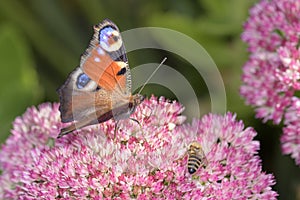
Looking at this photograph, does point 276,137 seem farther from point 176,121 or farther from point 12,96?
point 12,96

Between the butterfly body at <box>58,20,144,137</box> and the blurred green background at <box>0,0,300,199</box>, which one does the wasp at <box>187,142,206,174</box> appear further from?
the blurred green background at <box>0,0,300,199</box>

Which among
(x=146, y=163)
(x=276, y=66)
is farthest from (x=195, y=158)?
(x=276, y=66)

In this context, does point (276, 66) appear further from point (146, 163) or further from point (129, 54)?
point (129, 54)

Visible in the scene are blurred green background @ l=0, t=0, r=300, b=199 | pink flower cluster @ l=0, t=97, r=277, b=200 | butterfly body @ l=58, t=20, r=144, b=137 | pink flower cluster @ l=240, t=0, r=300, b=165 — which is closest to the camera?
pink flower cluster @ l=0, t=97, r=277, b=200

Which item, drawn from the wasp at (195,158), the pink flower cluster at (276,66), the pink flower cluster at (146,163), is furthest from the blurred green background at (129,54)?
the wasp at (195,158)

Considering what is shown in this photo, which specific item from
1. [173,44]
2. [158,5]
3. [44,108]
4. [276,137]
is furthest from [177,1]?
[44,108]

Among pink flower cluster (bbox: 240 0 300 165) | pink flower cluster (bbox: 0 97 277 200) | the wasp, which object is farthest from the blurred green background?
the wasp
